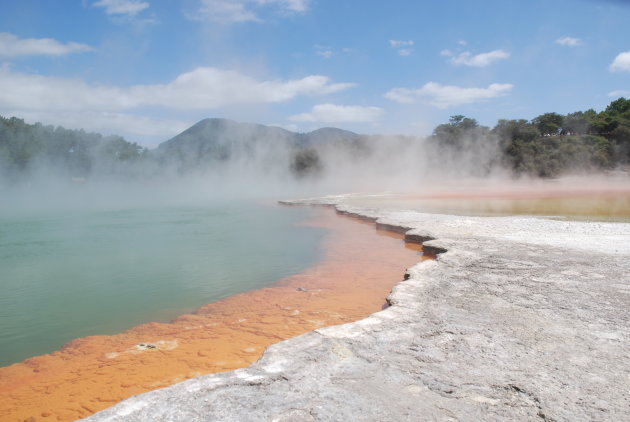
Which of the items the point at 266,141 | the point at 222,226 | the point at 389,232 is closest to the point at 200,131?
the point at 266,141

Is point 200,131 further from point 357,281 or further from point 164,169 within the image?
point 357,281

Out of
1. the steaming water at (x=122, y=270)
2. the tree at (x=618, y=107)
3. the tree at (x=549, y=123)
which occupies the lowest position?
the steaming water at (x=122, y=270)

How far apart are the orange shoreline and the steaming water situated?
1.18ft

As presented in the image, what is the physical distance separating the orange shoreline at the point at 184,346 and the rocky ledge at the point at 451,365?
754 millimetres

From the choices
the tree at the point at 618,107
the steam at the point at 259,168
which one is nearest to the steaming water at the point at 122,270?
the steam at the point at 259,168

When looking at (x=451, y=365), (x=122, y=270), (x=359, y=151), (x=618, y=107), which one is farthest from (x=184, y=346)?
(x=618, y=107)

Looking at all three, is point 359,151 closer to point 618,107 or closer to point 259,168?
point 259,168

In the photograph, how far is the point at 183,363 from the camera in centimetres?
279

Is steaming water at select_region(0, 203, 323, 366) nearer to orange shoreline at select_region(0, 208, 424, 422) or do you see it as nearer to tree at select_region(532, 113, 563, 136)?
orange shoreline at select_region(0, 208, 424, 422)

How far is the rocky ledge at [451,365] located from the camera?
1.61 meters

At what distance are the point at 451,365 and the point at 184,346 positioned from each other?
6.24 ft

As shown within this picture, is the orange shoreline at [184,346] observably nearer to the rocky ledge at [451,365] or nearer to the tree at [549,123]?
the rocky ledge at [451,365]

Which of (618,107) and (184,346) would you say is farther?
(618,107)

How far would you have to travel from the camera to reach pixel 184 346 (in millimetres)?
3068
